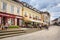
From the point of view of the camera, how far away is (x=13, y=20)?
33250 mm

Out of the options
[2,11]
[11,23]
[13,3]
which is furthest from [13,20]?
[2,11]

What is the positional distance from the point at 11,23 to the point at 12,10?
8.81ft

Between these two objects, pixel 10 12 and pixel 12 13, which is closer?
pixel 10 12

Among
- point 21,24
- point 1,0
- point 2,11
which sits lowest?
point 21,24

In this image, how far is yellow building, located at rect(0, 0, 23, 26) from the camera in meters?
28.3

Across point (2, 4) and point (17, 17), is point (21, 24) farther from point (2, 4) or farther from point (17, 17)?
point (2, 4)

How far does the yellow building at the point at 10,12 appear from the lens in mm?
28297

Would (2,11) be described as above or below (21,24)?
above

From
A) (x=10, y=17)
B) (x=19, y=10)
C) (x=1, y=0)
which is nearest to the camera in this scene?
(x=1, y=0)

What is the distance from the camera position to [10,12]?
31406 mm

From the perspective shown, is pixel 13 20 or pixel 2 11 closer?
pixel 2 11

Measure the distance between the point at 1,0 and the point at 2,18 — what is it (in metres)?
3.26

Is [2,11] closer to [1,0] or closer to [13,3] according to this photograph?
[1,0]

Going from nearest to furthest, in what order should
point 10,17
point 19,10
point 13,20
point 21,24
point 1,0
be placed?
point 1,0 → point 10,17 → point 13,20 → point 19,10 → point 21,24
